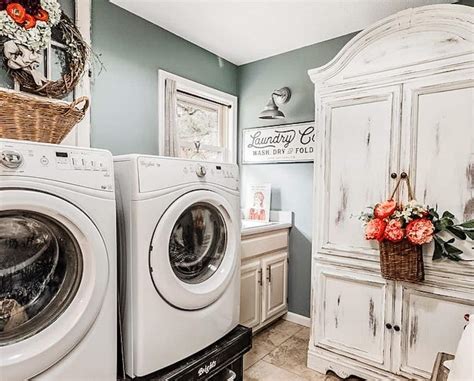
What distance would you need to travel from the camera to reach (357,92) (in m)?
1.87

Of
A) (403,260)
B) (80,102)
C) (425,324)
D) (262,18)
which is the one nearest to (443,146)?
(403,260)

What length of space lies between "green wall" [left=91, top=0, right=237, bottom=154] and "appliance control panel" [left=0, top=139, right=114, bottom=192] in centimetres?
88

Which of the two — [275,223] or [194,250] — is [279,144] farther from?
[194,250]

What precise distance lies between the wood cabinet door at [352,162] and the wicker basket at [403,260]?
0.16 m

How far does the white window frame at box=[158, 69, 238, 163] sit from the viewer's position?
2375 millimetres

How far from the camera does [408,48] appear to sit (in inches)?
67.4

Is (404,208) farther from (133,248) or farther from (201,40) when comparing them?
(201,40)

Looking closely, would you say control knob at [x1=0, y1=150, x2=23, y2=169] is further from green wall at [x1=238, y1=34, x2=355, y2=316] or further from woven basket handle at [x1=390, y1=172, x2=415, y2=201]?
green wall at [x1=238, y1=34, x2=355, y2=316]

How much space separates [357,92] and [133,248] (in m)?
1.52

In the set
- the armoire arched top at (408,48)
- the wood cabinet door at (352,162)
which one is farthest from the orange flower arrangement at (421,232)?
the armoire arched top at (408,48)

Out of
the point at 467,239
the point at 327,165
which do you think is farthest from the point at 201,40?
the point at 467,239

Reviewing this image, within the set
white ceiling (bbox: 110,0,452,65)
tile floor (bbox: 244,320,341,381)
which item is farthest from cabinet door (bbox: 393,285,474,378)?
white ceiling (bbox: 110,0,452,65)

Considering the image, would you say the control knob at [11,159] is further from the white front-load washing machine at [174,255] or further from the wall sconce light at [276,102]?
the wall sconce light at [276,102]

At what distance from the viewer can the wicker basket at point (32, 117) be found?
1.18m
